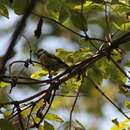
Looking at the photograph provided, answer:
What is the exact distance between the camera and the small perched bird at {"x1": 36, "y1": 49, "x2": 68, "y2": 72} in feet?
3.15

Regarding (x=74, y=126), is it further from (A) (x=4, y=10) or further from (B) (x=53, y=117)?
(A) (x=4, y=10)

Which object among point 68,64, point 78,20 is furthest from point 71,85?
point 78,20

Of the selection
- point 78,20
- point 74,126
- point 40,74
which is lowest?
point 74,126

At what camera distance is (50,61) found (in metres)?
0.97

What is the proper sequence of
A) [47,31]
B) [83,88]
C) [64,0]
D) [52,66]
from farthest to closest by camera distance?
[47,31] → [83,88] → [52,66] → [64,0]

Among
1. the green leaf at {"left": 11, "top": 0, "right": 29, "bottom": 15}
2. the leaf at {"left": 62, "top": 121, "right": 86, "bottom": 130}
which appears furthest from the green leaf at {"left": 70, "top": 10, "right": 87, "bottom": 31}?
the leaf at {"left": 62, "top": 121, "right": 86, "bottom": 130}

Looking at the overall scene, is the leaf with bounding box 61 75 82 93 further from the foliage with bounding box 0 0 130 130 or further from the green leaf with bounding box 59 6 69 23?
the green leaf with bounding box 59 6 69 23

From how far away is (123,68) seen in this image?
106 cm

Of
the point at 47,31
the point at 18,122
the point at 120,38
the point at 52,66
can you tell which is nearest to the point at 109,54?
the point at 120,38

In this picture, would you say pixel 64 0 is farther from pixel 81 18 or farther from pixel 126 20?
pixel 126 20

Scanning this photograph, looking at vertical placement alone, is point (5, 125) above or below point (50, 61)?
below

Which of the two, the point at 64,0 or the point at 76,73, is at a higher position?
the point at 64,0

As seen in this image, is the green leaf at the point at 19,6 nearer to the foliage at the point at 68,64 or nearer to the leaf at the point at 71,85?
the foliage at the point at 68,64

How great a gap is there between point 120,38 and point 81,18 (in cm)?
10
